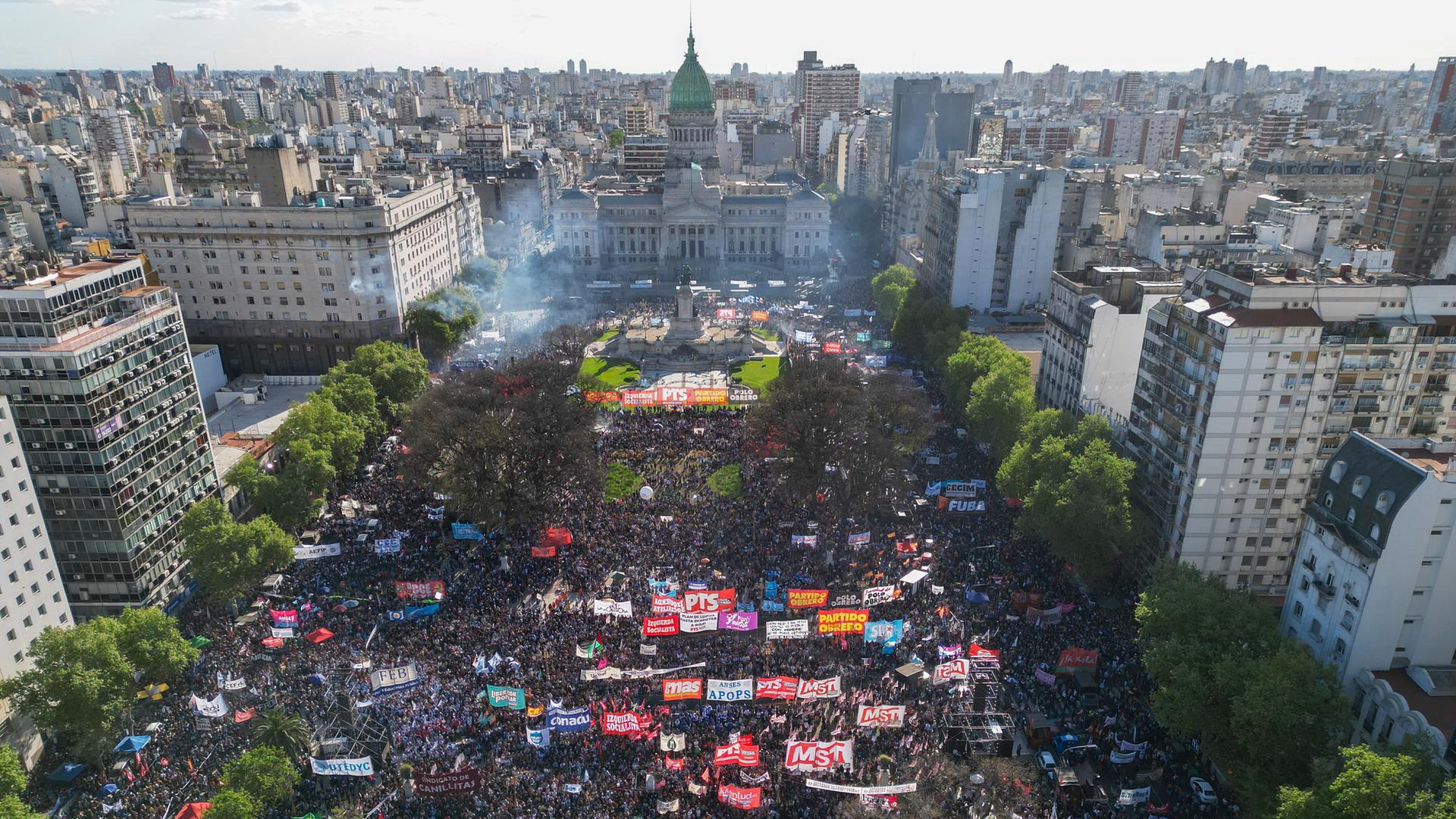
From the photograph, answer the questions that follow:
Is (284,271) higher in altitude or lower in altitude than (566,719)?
higher

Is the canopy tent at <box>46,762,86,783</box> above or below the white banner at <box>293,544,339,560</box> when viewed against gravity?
below

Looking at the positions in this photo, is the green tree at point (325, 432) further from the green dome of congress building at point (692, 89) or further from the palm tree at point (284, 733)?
the green dome of congress building at point (692, 89)

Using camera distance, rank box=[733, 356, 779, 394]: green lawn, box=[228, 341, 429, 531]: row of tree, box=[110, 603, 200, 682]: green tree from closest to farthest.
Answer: box=[110, 603, 200, 682]: green tree < box=[228, 341, 429, 531]: row of tree < box=[733, 356, 779, 394]: green lawn

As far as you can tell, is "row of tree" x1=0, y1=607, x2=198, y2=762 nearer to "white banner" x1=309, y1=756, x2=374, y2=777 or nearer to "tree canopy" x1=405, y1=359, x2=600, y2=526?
"white banner" x1=309, y1=756, x2=374, y2=777

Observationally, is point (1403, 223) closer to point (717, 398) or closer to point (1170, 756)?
point (717, 398)

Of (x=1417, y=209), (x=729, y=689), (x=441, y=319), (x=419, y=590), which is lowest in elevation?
(x=419, y=590)

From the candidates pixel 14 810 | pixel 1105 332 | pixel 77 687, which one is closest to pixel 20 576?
pixel 77 687

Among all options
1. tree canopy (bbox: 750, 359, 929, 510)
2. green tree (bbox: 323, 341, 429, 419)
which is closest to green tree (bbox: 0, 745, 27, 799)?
green tree (bbox: 323, 341, 429, 419)

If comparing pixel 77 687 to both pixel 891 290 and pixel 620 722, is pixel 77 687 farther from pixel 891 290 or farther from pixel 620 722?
pixel 891 290
